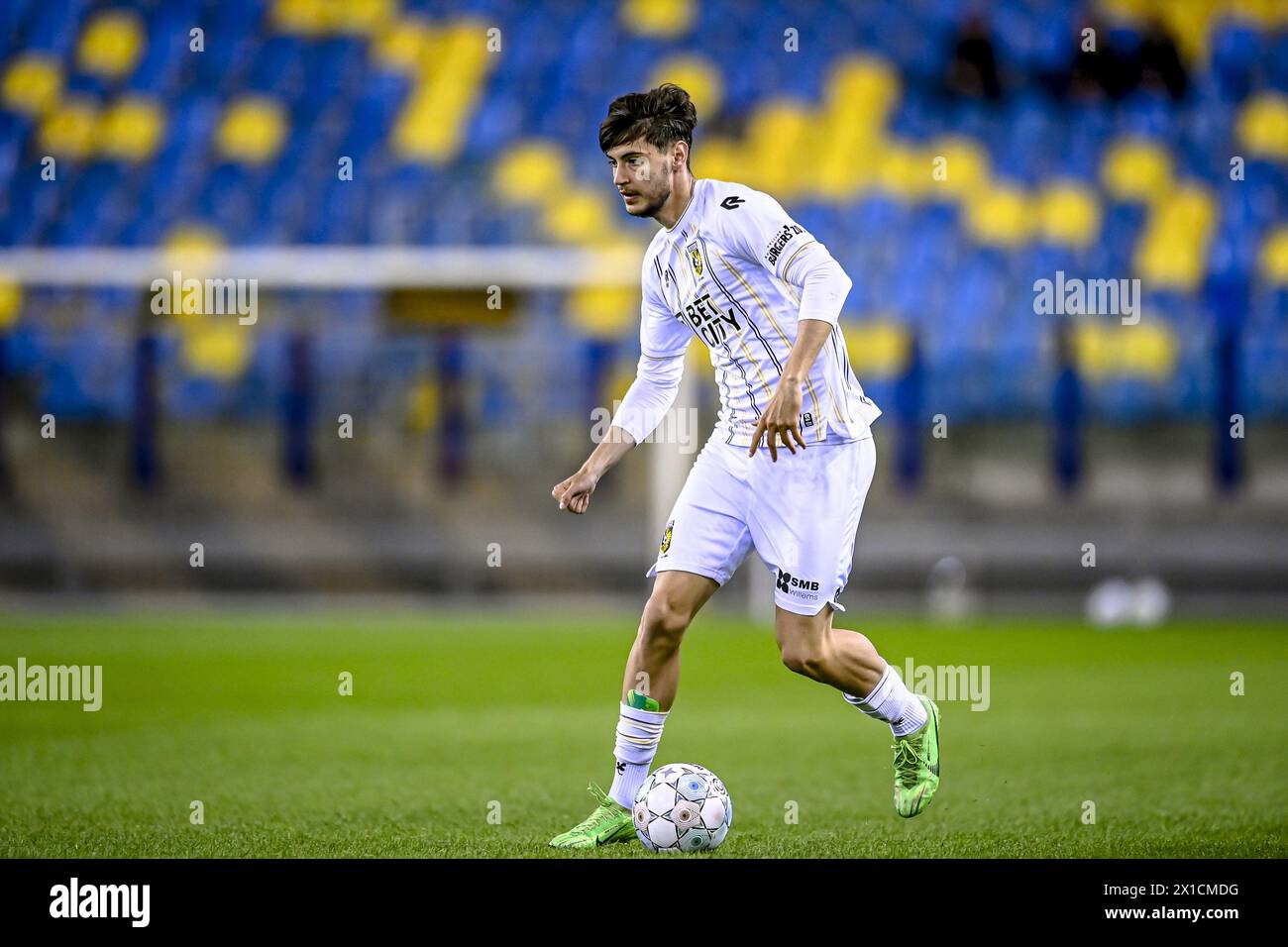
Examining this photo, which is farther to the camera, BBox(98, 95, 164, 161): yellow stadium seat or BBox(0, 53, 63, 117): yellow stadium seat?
BBox(0, 53, 63, 117): yellow stadium seat

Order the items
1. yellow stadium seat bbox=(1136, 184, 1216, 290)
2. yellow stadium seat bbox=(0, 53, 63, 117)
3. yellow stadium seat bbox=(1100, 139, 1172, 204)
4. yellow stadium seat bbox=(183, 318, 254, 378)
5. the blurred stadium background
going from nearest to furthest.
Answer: the blurred stadium background → yellow stadium seat bbox=(183, 318, 254, 378) → yellow stadium seat bbox=(1136, 184, 1216, 290) → yellow stadium seat bbox=(1100, 139, 1172, 204) → yellow stadium seat bbox=(0, 53, 63, 117)

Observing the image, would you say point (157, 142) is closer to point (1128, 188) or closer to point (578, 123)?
point (578, 123)

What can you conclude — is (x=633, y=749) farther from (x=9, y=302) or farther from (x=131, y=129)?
(x=131, y=129)

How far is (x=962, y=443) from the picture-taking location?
14.7 m

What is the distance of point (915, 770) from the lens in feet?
18.5

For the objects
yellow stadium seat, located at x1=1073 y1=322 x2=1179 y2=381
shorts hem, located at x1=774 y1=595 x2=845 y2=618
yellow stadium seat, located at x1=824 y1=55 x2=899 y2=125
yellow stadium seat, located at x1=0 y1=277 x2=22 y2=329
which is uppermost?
yellow stadium seat, located at x1=824 y1=55 x2=899 y2=125

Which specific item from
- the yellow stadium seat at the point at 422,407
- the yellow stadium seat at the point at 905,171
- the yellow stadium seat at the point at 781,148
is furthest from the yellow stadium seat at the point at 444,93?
the yellow stadium seat at the point at 905,171

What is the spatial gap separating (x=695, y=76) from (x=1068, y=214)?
14.1ft

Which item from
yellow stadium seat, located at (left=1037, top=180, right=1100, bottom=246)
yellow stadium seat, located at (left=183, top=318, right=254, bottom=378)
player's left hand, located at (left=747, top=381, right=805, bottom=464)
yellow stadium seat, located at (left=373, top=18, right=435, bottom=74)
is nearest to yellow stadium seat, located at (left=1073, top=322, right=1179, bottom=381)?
yellow stadium seat, located at (left=1037, top=180, right=1100, bottom=246)

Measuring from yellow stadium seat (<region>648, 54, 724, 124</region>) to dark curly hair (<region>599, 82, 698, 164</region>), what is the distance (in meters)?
13.6

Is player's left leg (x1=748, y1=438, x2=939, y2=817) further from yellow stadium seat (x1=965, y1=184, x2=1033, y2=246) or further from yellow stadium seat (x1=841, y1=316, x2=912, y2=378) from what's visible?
yellow stadium seat (x1=965, y1=184, x2=1033, y2=246)

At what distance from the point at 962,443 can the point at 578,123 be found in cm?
606

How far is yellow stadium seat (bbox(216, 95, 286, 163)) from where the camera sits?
717 inches
